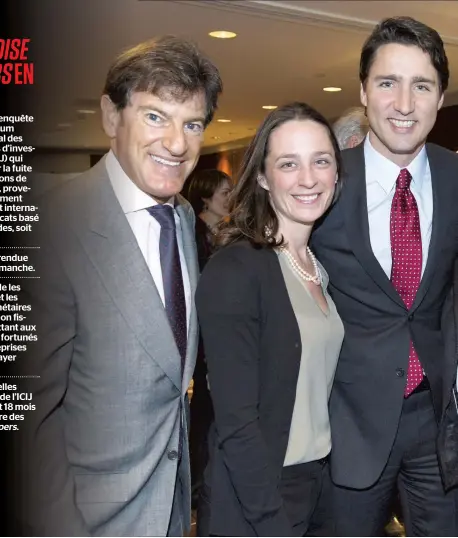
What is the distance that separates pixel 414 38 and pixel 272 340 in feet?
2.60

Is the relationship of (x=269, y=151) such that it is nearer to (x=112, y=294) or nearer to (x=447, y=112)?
(x=112, y=294)

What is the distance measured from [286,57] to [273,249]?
2.94 m

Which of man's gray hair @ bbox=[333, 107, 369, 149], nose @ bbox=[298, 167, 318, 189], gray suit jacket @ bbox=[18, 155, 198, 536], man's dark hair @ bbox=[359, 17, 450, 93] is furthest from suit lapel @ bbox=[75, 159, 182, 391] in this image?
man's gray hair @ bbox=[333, 107, 369, 149]

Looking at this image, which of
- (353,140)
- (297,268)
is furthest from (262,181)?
(353,140)

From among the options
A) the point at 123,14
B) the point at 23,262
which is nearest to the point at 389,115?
the point at 123,14

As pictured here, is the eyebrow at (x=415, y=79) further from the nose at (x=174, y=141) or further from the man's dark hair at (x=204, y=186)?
the man's dark hair at (x=204, y=186)

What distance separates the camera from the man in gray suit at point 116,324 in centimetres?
109

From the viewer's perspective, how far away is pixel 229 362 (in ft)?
3.85

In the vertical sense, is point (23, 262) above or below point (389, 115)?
below

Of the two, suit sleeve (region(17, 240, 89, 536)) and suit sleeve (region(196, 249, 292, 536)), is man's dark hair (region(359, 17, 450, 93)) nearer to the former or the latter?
suit sleeve (region(196, 249, 292, 536))

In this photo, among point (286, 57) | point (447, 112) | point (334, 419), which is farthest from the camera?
point (447, 112)

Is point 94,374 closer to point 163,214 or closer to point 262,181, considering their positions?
point 163,214

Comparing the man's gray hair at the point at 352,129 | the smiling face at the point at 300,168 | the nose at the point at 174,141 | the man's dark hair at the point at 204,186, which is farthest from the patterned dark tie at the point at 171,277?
the man's dark hair at the point at 204,186

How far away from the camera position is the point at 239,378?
118 cm
